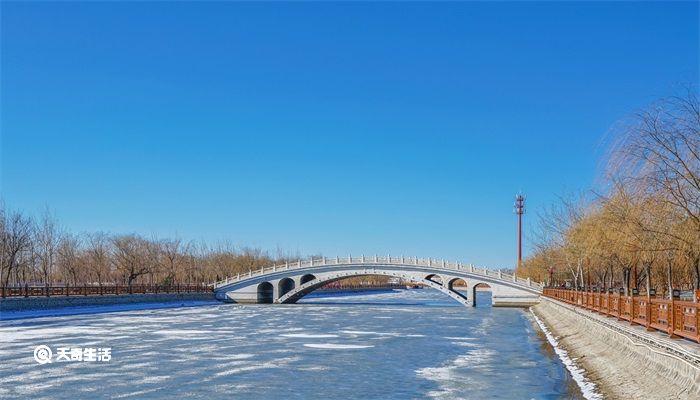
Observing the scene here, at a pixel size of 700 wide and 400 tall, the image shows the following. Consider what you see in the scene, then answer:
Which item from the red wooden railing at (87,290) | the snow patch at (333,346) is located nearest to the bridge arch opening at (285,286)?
the red wooden railing at (87,290)

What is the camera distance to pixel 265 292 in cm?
6788

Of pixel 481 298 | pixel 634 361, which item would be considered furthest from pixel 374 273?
pixel 634 361

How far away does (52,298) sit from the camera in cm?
4328

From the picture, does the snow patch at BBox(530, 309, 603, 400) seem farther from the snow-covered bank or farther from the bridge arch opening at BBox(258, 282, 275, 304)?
the bridge arch opening at BBox(258, 282, 275, 304)

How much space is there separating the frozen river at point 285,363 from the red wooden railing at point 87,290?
358 inches

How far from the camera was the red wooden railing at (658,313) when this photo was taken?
11.7 meters

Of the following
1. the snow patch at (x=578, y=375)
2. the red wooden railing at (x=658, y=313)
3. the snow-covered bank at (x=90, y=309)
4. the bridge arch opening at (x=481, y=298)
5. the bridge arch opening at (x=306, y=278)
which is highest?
the red wooden railing at (x=658, y=313)

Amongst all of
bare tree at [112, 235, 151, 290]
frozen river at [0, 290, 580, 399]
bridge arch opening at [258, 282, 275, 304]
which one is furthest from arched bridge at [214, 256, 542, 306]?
frozen river at [0, 290, 580, 399]

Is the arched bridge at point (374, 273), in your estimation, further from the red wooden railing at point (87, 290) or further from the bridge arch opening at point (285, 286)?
the red wooden railing at point (87, 290)

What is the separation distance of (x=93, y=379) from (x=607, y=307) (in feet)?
46.3

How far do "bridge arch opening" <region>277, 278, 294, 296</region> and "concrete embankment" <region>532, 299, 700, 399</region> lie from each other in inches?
1792

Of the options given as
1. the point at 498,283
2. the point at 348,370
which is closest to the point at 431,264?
the point at 498,283

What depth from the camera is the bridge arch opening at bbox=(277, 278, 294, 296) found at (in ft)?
217

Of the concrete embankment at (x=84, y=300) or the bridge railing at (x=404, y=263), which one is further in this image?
the bridge railing at (x=404, y=263)
